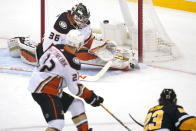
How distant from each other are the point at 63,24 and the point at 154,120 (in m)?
1.70

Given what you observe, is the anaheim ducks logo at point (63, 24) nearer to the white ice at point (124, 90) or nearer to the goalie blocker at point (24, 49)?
the white ice at point (124, 90)

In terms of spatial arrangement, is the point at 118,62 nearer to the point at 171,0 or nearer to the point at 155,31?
the point at 155,31

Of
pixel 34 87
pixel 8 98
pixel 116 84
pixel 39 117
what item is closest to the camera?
pixel 34 87

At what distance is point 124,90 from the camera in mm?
4309

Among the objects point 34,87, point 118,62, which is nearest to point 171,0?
point 118,62

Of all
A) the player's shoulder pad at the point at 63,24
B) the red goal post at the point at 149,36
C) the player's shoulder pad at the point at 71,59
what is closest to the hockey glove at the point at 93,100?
the player's shoulder pad at the point at 71,59

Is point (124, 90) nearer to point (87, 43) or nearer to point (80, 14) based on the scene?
point (87, 43)

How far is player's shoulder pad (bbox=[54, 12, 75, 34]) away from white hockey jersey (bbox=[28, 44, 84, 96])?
3.56ft

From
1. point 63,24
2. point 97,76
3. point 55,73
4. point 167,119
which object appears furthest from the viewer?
point 97,76

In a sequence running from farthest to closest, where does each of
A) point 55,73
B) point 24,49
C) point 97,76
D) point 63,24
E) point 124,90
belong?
point 24,49 < point 97,76 < point 124,90 < point 63,24 < point 55,73

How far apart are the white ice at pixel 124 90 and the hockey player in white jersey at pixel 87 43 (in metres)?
0.12

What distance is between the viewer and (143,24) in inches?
204

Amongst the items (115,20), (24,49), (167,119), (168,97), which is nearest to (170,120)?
(167,119)

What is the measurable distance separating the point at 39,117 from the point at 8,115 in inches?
9.5
